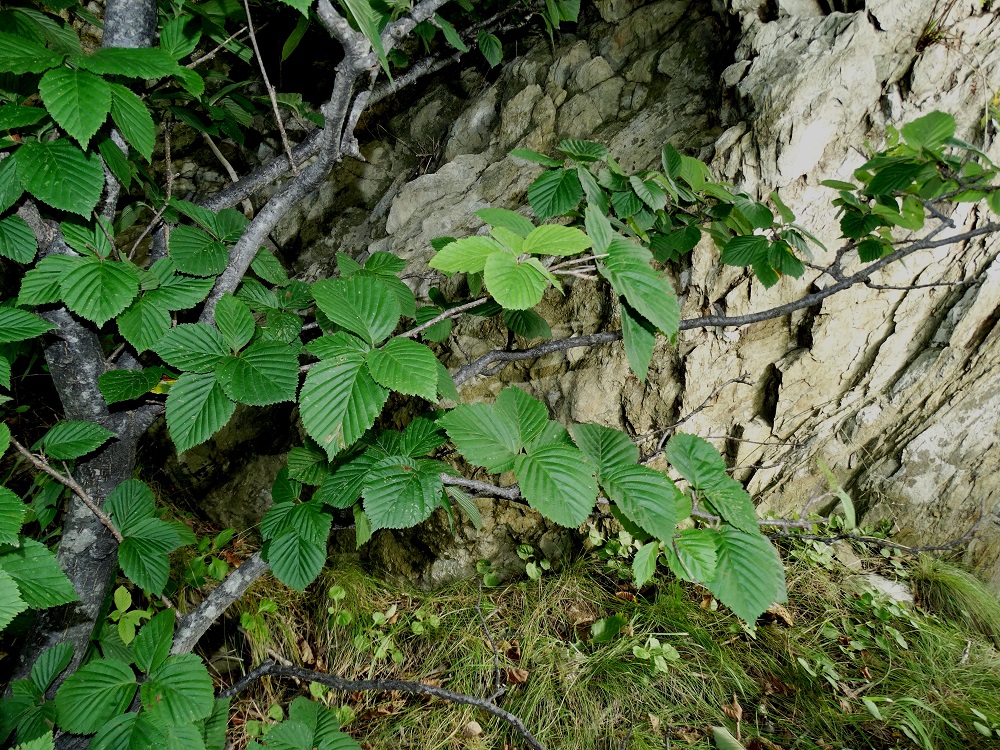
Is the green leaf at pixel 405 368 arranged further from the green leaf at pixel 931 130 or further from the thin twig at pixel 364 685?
the green leaf at pixel 931 130

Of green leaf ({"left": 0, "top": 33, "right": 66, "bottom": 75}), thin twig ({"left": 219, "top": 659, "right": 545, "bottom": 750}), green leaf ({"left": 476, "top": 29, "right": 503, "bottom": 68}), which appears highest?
green leaf ({"left": 476, "top": 29, "right": 503, "bottom": 68})

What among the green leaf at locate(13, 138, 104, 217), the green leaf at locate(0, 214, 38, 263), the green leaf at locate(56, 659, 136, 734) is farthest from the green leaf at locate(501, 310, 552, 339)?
the green leaf at locate(56, 659, 136, 734)

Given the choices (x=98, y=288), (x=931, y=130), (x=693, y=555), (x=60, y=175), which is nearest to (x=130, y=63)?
(x=60, y=175)

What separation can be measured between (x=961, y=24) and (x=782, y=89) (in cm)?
55

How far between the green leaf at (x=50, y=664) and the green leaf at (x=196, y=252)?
2.77ft

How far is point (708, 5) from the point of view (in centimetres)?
218

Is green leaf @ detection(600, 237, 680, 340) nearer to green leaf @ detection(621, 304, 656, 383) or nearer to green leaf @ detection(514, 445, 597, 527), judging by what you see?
green leaf @ detection(621, 304, 656, 383)

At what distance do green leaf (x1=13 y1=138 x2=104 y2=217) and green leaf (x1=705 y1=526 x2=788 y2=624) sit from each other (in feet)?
3.89

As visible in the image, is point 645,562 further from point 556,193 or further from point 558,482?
point 556,193

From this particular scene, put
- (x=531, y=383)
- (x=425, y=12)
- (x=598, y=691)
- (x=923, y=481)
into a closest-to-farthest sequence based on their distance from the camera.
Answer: (x=425, y=12), (x=598, y=691), (x=531, y=383), (x=923, y=481)

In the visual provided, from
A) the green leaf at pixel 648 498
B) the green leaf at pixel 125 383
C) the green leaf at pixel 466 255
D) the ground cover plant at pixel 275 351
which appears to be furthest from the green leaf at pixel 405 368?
the green leaf at pixel 125 383

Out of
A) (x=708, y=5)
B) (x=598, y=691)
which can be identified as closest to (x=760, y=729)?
(x=598, y=691)

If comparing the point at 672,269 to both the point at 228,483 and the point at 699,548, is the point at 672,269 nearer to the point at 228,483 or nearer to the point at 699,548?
the point at 699,548

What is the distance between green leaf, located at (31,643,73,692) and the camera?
1.14 m
